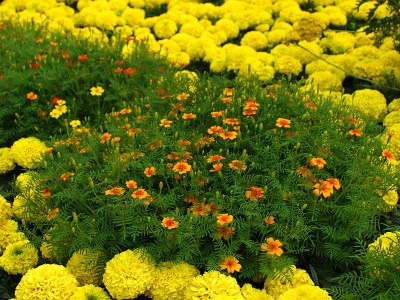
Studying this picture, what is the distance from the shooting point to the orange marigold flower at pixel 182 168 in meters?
2.62

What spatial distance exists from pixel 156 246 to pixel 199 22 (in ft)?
12.8

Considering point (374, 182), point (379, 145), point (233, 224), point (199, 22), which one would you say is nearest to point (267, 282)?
point (233, 224)

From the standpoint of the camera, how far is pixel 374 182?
276cm

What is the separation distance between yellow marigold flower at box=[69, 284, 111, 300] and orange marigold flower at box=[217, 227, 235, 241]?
2.17 ft

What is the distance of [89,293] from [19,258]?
534 millimetres

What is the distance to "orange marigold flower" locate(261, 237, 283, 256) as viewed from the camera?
2420 millimetres

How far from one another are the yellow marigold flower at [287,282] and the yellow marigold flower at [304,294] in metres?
0.10

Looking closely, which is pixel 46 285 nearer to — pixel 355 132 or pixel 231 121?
→ pixel 231 121

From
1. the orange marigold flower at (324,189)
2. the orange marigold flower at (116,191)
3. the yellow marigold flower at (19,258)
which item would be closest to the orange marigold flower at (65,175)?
the orange marigold flower at (116,191)

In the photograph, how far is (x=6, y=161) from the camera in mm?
3564

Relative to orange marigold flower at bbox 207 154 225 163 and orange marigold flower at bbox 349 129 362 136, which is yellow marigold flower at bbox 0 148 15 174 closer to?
orange marigold flower at bbox 207 154 225 163

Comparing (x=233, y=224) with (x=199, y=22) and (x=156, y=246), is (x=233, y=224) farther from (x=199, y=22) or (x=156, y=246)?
(x=199, y=22)

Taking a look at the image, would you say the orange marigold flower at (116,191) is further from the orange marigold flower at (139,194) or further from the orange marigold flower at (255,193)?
the orange marigold flower at (255,193)

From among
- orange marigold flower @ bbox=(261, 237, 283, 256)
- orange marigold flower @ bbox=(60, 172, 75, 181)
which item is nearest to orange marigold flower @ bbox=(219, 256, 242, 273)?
orange marigold flower @ bbox=(261, 237, 283, 256)
